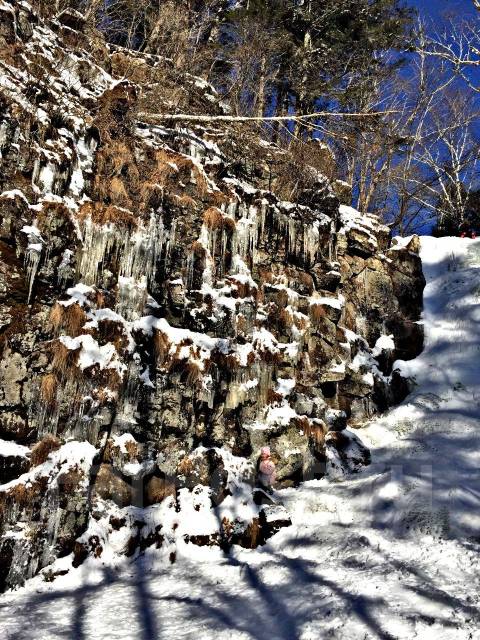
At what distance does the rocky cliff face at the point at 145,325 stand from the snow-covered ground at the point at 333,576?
19.1 inches

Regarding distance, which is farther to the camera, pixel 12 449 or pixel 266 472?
pixel 266 472

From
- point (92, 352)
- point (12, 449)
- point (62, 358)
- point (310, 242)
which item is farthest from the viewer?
point (310, 242)

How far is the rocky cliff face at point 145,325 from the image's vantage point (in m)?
7.00

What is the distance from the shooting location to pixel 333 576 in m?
6.06

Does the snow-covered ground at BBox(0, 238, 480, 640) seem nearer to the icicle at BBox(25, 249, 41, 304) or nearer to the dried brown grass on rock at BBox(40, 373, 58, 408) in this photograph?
the dried brown grass on rock at BBox(40, 373, 58, 408)

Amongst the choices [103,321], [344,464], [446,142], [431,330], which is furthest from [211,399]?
[446,142]

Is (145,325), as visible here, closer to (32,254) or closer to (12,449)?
(32,254)

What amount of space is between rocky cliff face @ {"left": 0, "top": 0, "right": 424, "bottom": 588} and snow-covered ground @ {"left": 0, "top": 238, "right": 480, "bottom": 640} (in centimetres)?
49

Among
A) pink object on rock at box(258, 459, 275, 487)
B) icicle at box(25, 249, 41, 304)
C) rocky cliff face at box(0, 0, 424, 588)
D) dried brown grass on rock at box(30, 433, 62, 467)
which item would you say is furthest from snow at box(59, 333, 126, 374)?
pink object on rock at box(258, 459, 275, 487)

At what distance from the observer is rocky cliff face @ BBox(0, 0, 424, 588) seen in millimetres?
7000

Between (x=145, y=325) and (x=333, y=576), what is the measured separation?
517 centimetres

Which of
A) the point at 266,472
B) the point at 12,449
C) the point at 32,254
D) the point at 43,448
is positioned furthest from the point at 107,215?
the point at 266,472

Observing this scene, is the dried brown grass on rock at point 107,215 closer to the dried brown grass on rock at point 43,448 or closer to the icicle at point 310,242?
the dried brown grass on rock at point 43,448

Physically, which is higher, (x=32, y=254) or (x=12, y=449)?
(x=32, y=254)
